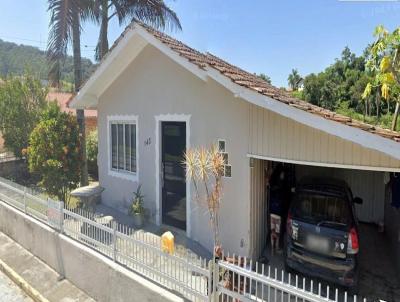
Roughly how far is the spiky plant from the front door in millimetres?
869

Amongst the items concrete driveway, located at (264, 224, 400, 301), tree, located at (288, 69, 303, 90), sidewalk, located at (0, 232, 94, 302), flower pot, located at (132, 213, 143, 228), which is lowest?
sidewalk, located at (0, 232, 94, 302)

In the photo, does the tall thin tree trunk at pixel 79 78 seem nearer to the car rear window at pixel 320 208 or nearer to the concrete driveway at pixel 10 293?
the concrete driveway at pixel 10 293

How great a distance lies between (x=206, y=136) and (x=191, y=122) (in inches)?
22.8

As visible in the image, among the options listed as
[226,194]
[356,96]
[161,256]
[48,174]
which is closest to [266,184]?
[226,194]

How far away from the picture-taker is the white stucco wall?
6.57 m

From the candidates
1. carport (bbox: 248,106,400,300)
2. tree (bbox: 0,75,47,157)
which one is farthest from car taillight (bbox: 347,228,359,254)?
tree (bbox: 0,75,47,157)

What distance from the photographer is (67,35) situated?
496 inches

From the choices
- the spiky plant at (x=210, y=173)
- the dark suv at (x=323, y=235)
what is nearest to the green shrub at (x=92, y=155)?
the spiky plant at (x=210, y=173)

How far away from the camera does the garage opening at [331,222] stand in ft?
18.2

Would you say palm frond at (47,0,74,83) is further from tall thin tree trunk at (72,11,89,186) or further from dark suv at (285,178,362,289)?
dark suv at (285,178,362,289)

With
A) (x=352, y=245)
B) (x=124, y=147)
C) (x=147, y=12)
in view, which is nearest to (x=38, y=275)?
(x=124, y=147)

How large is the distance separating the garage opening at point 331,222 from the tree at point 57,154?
751cm

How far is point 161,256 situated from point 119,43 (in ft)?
18.5

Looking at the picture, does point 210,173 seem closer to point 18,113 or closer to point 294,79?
point 18,113
